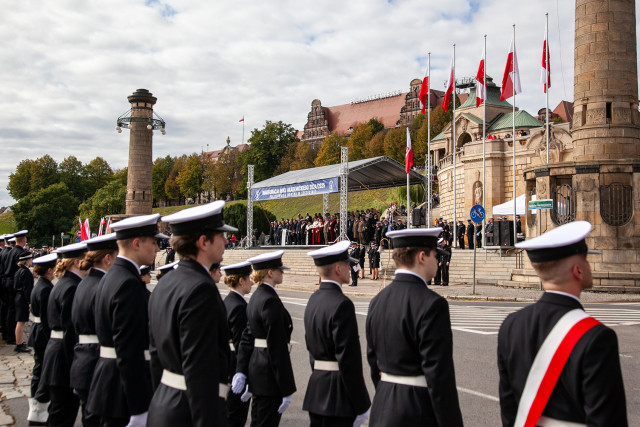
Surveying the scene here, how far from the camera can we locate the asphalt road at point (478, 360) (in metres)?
6.62

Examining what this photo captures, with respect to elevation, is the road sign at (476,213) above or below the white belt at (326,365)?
above

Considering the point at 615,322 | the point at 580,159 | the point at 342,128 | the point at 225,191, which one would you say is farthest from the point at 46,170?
the point at 615,322

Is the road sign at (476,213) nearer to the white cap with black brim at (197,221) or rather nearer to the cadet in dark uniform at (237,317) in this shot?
the cadet in dark uniform at (237,317)

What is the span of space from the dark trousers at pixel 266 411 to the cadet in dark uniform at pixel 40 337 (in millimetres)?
2555

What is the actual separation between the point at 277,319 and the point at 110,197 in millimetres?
99475

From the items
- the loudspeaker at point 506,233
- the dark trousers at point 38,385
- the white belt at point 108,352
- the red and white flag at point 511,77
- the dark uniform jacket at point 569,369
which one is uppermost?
the red and white flag at point 511,77

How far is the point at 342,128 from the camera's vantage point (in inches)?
5305

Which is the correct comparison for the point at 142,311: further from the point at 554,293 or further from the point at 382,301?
the point at 554,293

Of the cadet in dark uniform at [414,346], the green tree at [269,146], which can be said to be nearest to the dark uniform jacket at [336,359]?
the cadet in dark uniform at [414,346]

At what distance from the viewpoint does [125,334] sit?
372 cm

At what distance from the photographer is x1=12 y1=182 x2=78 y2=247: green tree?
92.0 m

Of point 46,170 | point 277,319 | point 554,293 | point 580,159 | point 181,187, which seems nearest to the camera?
point 554,293

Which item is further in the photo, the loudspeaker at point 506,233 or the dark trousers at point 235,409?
the loudspeaker at point 506,233

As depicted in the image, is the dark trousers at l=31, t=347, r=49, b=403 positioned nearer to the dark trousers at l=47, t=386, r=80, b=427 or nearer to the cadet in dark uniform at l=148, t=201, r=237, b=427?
the dark trousers at l=47, t=386, r=80, b=427
